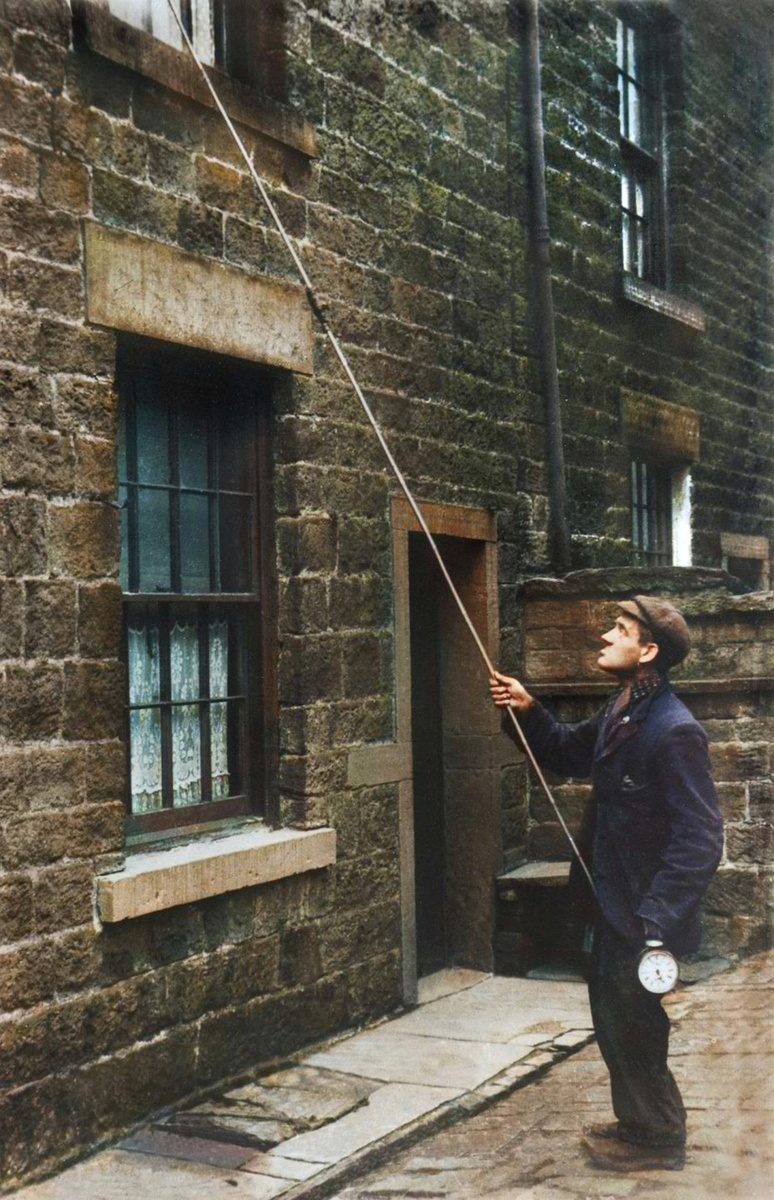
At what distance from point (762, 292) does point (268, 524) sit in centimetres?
740

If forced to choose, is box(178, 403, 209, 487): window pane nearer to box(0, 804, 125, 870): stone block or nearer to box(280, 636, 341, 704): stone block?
box(280, 636, 341, 704): stone block

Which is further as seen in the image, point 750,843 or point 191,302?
point 750,843

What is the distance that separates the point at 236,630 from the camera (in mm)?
6883

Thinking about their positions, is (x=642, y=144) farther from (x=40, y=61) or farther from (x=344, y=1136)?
(x=344, y=1136)

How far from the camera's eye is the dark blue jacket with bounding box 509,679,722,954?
525cm

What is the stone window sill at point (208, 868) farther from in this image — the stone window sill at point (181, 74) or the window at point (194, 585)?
the stone window sill at point (181, 74)

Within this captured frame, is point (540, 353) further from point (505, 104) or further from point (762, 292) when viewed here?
point (762, 292)

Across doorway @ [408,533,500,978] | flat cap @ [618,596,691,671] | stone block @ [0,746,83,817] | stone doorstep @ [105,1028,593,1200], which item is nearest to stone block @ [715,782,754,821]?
doorway @ [408,533,500,978]

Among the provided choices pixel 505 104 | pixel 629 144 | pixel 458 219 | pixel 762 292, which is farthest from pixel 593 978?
pixel 762 292

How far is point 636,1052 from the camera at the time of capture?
532 cm

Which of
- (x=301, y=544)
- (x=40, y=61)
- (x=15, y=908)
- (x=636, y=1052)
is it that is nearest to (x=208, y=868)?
(x=15, y=908)

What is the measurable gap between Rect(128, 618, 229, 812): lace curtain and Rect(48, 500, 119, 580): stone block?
585 millimetres

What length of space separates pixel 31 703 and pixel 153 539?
1.19 m

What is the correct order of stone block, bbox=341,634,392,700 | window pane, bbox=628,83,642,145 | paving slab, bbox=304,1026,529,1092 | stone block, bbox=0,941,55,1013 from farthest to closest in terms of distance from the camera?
window pane, bbox=628,83,642,145
stone block, bbox=341,634,392,700
paving slab, bbox=304,1026,529,1092
stone block, bbox=0,941,55,1013
